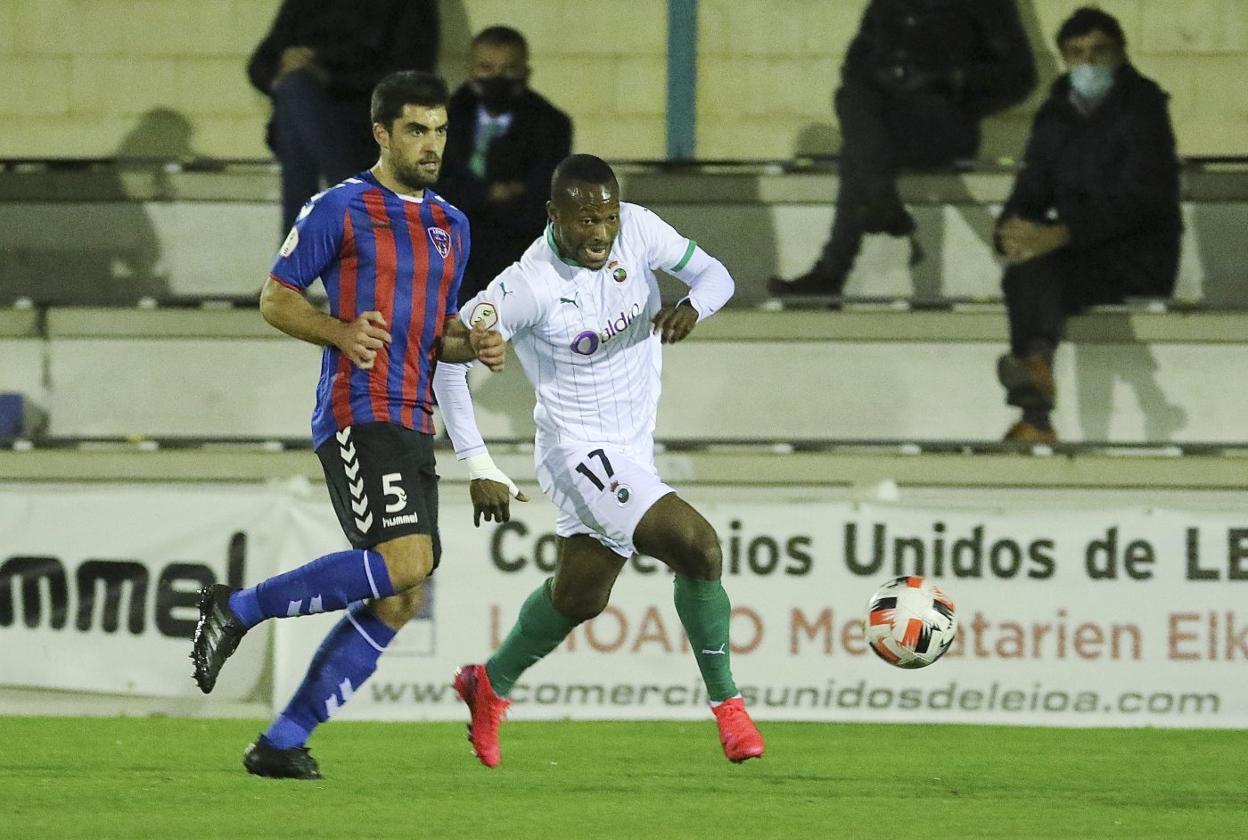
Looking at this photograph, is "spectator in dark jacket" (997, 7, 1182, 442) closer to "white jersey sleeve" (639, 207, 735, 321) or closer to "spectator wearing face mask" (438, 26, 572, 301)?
"spectator wearing face mask" (438, 26, 572, 301)

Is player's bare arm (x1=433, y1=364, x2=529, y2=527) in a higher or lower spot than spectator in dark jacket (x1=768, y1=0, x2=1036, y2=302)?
lower

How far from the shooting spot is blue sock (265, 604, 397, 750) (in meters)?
5.98

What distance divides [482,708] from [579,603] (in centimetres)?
51

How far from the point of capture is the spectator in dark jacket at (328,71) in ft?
32.6

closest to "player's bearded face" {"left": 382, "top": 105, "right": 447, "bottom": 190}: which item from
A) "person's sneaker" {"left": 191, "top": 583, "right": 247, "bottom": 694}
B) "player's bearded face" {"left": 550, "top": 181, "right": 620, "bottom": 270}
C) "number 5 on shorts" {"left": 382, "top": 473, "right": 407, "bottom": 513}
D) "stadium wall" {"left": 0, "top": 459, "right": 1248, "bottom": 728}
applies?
"player's bearded face" {"left": 550, "top": 181, "right": 620, "bottom": 270}

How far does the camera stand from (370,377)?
583 cm

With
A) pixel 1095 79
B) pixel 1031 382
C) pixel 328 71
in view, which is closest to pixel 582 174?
pixel 1031 382

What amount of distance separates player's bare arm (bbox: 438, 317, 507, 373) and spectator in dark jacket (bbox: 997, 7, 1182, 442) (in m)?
4.10

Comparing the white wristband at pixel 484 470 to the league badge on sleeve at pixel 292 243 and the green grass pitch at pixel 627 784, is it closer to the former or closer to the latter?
the league badge on sleeve at pixel 292 243

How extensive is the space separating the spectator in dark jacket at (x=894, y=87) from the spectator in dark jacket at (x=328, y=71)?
2180mm

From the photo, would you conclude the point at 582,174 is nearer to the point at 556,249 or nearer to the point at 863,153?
the point at 556,249

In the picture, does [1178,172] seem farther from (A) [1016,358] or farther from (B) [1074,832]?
(B) [1074,832]

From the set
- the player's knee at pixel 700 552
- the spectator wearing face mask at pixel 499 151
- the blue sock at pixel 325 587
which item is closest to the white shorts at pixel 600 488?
the player's knee at pixel 700 552

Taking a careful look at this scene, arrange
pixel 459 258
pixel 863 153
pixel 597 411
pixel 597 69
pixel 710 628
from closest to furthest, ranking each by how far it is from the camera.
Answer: pixel 459 258 < pixel 710 628 < pixel 597 411 < pixel 863 153 < pixel 597 69
